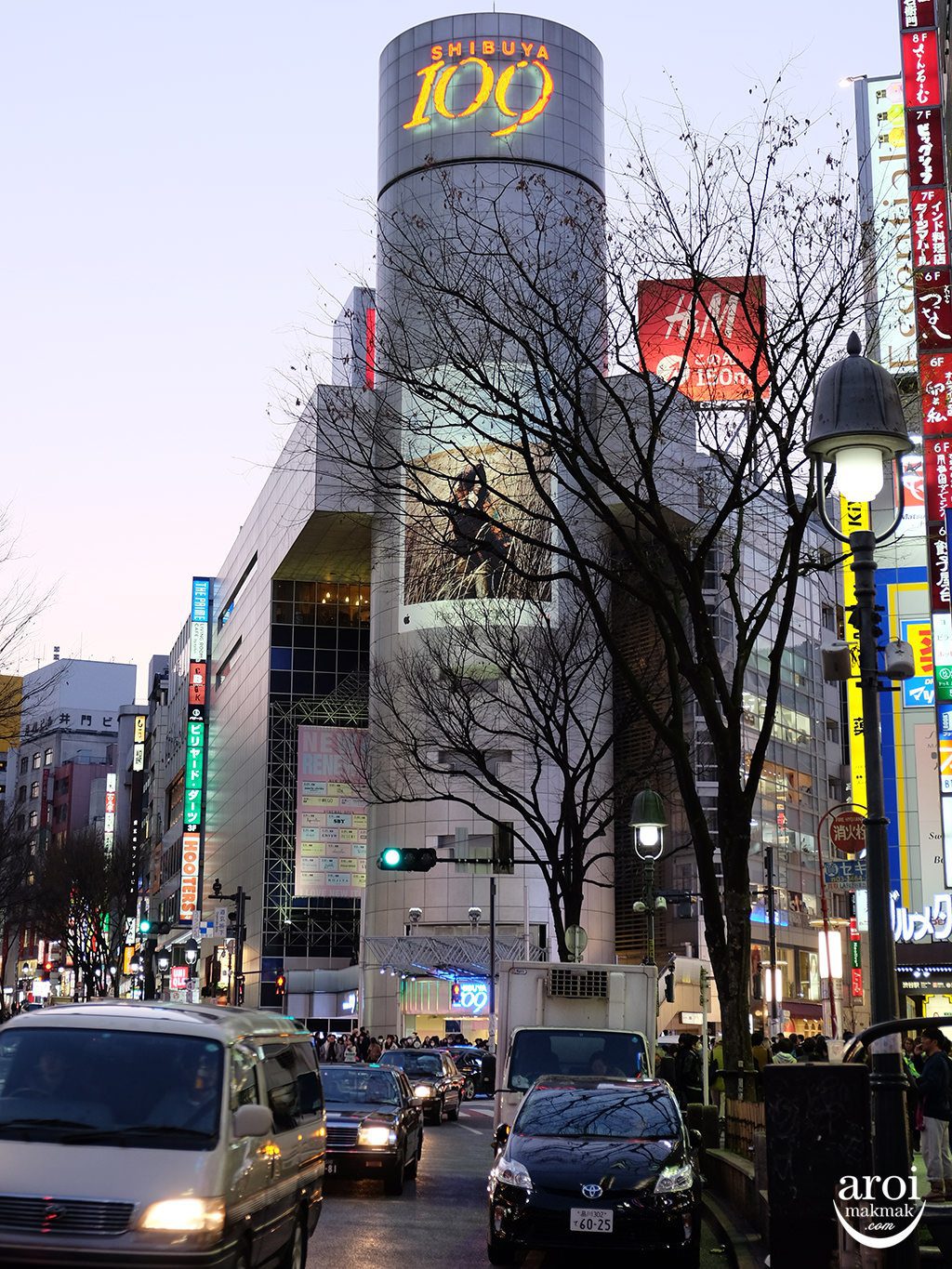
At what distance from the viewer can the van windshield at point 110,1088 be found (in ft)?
29.9

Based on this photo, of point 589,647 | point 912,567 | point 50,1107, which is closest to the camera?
point 50,1107

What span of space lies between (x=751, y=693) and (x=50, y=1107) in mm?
63186

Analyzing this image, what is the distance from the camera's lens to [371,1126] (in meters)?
18.7

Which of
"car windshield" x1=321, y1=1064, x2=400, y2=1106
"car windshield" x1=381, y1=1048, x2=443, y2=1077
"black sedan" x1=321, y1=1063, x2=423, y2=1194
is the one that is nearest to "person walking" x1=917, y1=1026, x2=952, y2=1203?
"black sedan" x1=321, y1=1063, x2=423, y2=1194

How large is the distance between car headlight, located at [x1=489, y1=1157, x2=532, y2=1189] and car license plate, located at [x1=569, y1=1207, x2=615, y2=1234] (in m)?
0.46

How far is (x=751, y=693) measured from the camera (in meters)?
70.7

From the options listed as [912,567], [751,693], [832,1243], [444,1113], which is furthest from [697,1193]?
[751,693]

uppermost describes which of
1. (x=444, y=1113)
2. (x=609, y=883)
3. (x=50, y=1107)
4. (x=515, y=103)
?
(x=515, y=103)

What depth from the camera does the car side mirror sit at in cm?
931

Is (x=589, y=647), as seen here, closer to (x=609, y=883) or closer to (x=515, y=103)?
(x=609, y=883)

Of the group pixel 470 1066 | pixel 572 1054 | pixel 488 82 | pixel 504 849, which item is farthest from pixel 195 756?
pixel 572 1054

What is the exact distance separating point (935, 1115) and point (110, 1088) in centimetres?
1068

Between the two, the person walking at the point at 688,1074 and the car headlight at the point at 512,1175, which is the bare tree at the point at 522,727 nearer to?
the person walking at the point at 688,1074

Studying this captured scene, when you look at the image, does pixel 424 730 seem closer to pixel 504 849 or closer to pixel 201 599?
pixel 504 849
